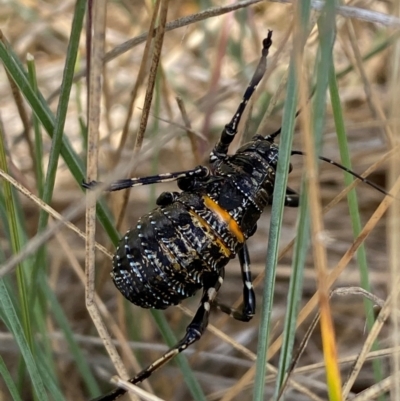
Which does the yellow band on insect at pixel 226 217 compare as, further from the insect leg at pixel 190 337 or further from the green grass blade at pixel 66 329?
the green grass blade at pixel 66 329

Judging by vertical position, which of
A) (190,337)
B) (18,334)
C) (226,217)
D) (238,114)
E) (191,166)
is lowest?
(190,337)

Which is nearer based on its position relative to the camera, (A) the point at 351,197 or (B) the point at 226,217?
(A) the point at 351,197

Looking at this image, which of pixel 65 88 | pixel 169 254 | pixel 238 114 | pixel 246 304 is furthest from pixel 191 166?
pixel 65 88

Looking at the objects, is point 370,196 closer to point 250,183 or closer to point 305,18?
point 250,183

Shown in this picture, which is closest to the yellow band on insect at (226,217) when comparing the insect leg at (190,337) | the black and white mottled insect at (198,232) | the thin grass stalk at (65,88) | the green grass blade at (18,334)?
the black and white mottled insect at (198,232)

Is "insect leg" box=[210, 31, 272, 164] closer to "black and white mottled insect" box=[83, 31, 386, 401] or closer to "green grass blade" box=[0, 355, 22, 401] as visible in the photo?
"black and white mottled insect" box=[83, 31, 386, 401]

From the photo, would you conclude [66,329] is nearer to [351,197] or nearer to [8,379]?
[8,379]

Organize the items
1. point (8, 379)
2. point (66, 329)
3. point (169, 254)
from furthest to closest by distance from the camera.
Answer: point (66, 329) → point (169, 254) → point (8, 379)
